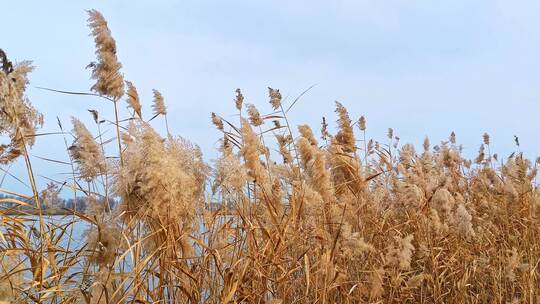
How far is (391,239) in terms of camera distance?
3.53 metres

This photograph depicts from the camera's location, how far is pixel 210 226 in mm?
2746

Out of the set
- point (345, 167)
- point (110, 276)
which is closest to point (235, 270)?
point (110, 276)

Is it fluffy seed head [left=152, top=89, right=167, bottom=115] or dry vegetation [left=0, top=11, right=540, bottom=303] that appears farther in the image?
fluffy seed head [left=152, top=89, right=167, bottom=115]

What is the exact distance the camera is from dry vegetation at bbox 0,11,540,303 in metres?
2.09

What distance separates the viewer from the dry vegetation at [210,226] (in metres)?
2.09

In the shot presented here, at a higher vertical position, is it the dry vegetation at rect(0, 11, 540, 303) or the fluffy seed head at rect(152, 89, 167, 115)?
the fluffy seed head at rect(152, 89, 167, 115)

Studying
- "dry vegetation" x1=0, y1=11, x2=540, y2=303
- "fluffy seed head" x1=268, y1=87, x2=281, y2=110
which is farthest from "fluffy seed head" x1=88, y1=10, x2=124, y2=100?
"fluffy seed head" x1=268, y1=87, x2=281, y2=110

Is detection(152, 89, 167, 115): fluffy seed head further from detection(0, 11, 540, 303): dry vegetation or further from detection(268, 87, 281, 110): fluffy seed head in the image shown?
detection(268, 87, 281, 110): fluffy seed head

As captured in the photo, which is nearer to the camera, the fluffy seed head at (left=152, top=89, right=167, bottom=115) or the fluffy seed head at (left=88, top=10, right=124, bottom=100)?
the fluffy seed head at (left=88, top=10, right=124, bottom=100)

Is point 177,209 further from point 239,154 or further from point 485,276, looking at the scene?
point 485,276

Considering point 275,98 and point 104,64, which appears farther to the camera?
point 275,98

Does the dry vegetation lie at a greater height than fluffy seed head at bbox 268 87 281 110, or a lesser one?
lesser

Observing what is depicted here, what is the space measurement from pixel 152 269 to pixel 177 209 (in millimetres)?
294

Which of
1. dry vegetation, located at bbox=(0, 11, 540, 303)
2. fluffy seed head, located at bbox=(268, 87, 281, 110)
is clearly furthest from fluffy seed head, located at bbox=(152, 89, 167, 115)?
fluffy seed head, located at bbox=(268, 87, 281, 110)
